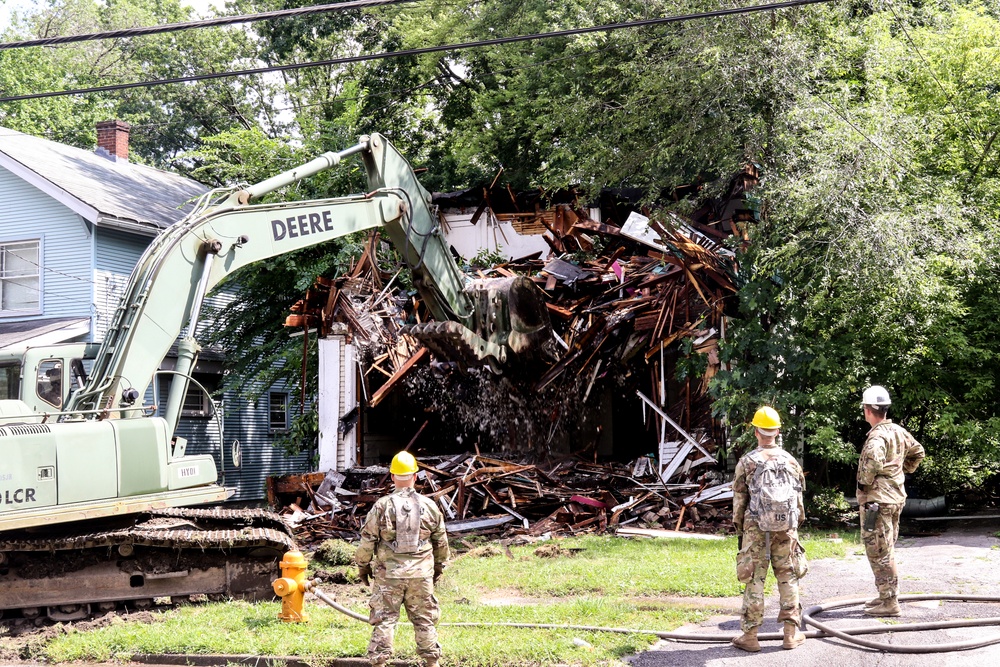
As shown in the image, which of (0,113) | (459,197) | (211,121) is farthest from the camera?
(211,121)

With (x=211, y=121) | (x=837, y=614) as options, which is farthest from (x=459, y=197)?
(x=211, y=121)

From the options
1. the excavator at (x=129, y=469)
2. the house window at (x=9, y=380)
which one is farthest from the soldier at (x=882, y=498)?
the house window at (x=9, y=380)

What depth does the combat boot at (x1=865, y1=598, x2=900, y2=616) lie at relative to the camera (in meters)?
8.38

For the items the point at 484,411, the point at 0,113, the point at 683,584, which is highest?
the point at 0,113

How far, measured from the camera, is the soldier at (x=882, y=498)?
8383mm

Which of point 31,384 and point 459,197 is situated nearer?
point 31,384

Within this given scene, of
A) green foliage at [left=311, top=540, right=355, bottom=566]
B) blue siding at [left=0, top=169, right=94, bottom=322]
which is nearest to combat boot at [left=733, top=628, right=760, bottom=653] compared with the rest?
green foliage at [left=311, top=540, right=355, bottom=566]

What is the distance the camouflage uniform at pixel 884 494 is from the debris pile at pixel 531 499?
6406 millimetres

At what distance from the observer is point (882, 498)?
8.44 metres

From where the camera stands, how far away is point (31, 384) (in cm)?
1073

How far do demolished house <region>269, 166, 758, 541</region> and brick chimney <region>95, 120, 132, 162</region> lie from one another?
36.9 feet

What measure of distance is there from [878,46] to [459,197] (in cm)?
998

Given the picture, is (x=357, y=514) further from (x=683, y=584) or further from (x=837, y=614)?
(x=837, y=614)

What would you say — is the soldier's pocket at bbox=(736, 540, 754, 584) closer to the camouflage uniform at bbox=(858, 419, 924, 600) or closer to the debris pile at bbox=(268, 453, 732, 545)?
the camouflage uniform at bbox=(858, 419, 924, 600)
